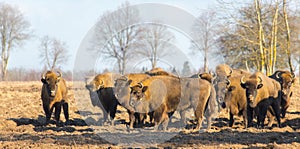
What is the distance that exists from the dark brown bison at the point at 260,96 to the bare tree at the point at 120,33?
25.3ft

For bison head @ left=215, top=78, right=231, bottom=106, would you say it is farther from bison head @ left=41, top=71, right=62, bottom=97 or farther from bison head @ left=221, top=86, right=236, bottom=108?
bison head @ left=41, top=71, right=62, bottom=97

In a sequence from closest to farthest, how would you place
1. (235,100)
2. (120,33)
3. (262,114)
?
(262,114) < (235,100) < (120,33)

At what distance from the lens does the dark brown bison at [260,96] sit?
54.5 ft

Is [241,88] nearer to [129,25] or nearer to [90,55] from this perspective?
[90,55]

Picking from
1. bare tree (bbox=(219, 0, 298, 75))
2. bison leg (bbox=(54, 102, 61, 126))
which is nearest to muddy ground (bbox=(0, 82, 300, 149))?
bison leg (bbox=(54, 102, 61, 126))

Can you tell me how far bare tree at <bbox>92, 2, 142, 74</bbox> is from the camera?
2281 cm

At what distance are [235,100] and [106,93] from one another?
5602 millimetres

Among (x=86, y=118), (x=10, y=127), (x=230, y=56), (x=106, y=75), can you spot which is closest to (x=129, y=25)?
(x=106, y=75)

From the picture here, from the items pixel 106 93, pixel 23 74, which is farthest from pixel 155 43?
pixel 23 74

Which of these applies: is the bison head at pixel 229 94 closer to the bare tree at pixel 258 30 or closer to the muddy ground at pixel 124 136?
the muddy ground at pixel 124 136

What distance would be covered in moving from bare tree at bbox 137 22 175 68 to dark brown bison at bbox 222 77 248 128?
315 centimetres

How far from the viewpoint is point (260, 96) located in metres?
17.0

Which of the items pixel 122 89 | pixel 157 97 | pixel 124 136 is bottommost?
pixel 124 136

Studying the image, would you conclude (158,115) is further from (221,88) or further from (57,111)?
(57,111)
